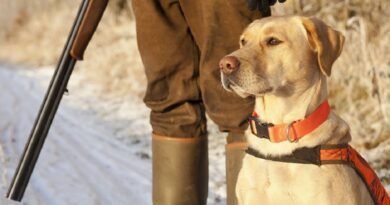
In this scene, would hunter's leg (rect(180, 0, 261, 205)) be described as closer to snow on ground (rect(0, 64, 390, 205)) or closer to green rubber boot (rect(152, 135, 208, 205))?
green rubber boot (rect(152, 135, 208, 205))

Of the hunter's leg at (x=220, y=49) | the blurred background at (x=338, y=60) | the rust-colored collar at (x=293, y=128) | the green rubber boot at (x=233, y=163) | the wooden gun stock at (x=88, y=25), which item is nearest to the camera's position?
the rust-colored collar at (x=293, y=128)

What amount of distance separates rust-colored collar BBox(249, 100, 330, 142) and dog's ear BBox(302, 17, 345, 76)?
0.16 meters

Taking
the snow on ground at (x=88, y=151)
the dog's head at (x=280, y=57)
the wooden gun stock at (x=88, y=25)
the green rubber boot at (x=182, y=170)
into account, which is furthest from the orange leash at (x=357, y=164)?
the snow on ground at (x=88, y=151)

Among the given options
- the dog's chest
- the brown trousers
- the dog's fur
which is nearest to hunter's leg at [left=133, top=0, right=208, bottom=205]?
the brown trousers

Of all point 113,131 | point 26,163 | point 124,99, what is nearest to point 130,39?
point 124,99

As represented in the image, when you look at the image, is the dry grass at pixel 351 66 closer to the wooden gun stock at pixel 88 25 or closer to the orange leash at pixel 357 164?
the orange leash at pixel 357 164

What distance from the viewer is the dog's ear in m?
2.48

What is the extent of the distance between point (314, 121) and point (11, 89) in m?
6.25

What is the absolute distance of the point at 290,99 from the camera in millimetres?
2529

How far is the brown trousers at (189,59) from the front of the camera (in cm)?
262

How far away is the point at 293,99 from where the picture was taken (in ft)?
8.28

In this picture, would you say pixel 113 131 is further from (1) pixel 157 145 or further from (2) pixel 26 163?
(1) pixel 157 145

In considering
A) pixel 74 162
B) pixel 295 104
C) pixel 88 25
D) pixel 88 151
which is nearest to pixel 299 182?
pixel 295 104

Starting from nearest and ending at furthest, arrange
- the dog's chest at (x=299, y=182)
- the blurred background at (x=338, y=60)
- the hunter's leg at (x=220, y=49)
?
the dog's chest at (x=299, y=182)
the hunter's leg at (x=220, y=49)
the blurred background at (x=338, y=60)
